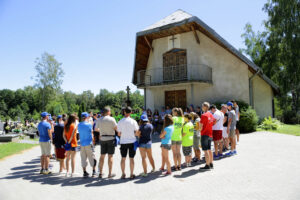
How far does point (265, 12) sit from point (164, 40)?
13.3 meters

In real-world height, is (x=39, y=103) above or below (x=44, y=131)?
above

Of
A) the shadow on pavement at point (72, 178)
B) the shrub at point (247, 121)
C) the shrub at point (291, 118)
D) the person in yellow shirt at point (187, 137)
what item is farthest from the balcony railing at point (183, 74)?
the shrub at point (291, 118)

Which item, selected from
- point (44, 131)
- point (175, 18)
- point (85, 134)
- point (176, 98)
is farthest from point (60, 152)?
point (175, 18)

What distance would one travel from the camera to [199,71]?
1636cm

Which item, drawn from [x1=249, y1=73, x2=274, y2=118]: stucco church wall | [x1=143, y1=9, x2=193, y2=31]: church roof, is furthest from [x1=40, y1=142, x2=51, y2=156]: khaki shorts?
[x1=249, y1=73, x2=274, y2=118]: stucco church wall

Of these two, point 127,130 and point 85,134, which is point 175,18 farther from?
point 85,134

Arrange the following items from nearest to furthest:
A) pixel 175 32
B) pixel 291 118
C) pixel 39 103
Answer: pixel 175 32
pixel 291 118
pixel 39 103

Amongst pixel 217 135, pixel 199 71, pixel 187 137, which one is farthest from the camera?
pixel 199 71

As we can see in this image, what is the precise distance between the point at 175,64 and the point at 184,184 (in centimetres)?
1342

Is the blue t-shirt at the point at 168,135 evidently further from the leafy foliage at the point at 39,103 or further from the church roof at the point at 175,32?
the leafy foliage at the point at 39,103

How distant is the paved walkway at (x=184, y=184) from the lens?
14.5 feet

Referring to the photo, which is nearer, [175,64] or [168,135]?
[168,135]

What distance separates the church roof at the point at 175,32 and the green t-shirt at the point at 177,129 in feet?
33.8

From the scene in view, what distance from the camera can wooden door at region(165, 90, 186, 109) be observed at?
1703 cm
